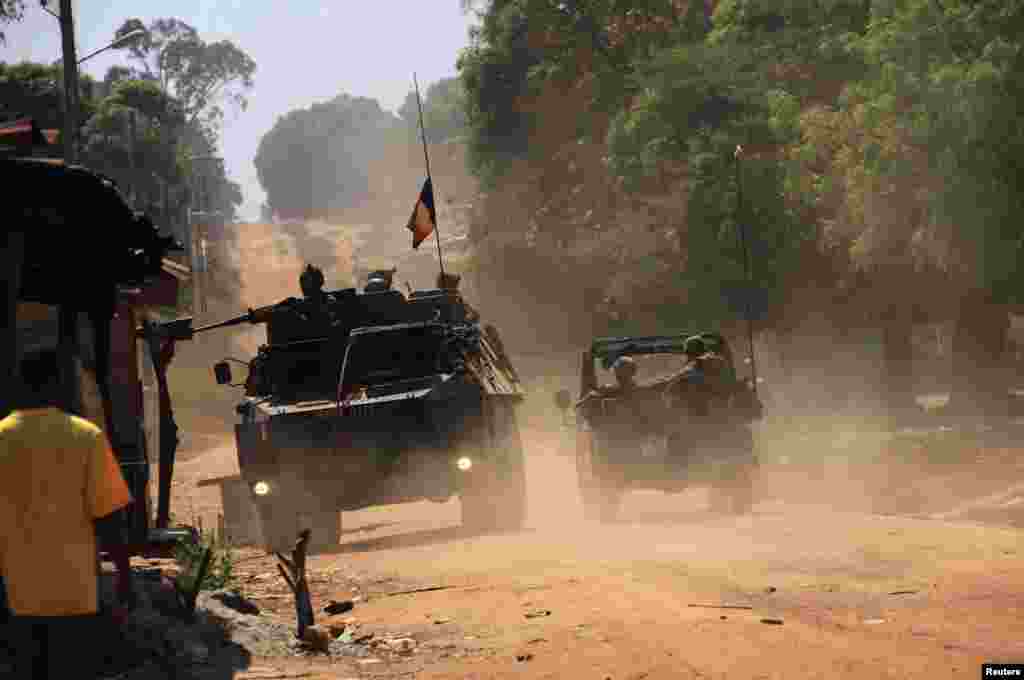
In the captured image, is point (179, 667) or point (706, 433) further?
point (706, 433)

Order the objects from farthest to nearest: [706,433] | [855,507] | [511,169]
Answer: [511,169], [855,507], [706,433]

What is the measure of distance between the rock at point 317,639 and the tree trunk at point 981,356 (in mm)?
25275

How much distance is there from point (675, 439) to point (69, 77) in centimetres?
1365

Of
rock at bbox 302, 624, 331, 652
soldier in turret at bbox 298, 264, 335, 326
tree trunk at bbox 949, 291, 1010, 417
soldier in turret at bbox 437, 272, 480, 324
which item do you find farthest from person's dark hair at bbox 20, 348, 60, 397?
tree trunk at bbox 949, 291, 1010, 417

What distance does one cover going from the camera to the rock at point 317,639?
10320mm

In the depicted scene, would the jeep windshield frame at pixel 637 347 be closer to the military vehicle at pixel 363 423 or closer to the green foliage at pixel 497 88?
the military vehicle at pixel 363 423

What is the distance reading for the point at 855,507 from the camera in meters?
23.8

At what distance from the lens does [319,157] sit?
443ft

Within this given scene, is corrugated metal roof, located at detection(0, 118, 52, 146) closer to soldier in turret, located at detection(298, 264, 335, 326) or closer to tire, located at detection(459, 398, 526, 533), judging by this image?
tire, located at detection(459, 398, 526, 533)

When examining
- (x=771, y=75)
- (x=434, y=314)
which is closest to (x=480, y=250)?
(x=771, y=75)

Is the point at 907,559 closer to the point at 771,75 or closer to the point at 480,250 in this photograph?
the point at 771,75

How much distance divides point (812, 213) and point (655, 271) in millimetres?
9485

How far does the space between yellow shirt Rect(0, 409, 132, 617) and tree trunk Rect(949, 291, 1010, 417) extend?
2809 cm

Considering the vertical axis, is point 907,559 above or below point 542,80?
below
